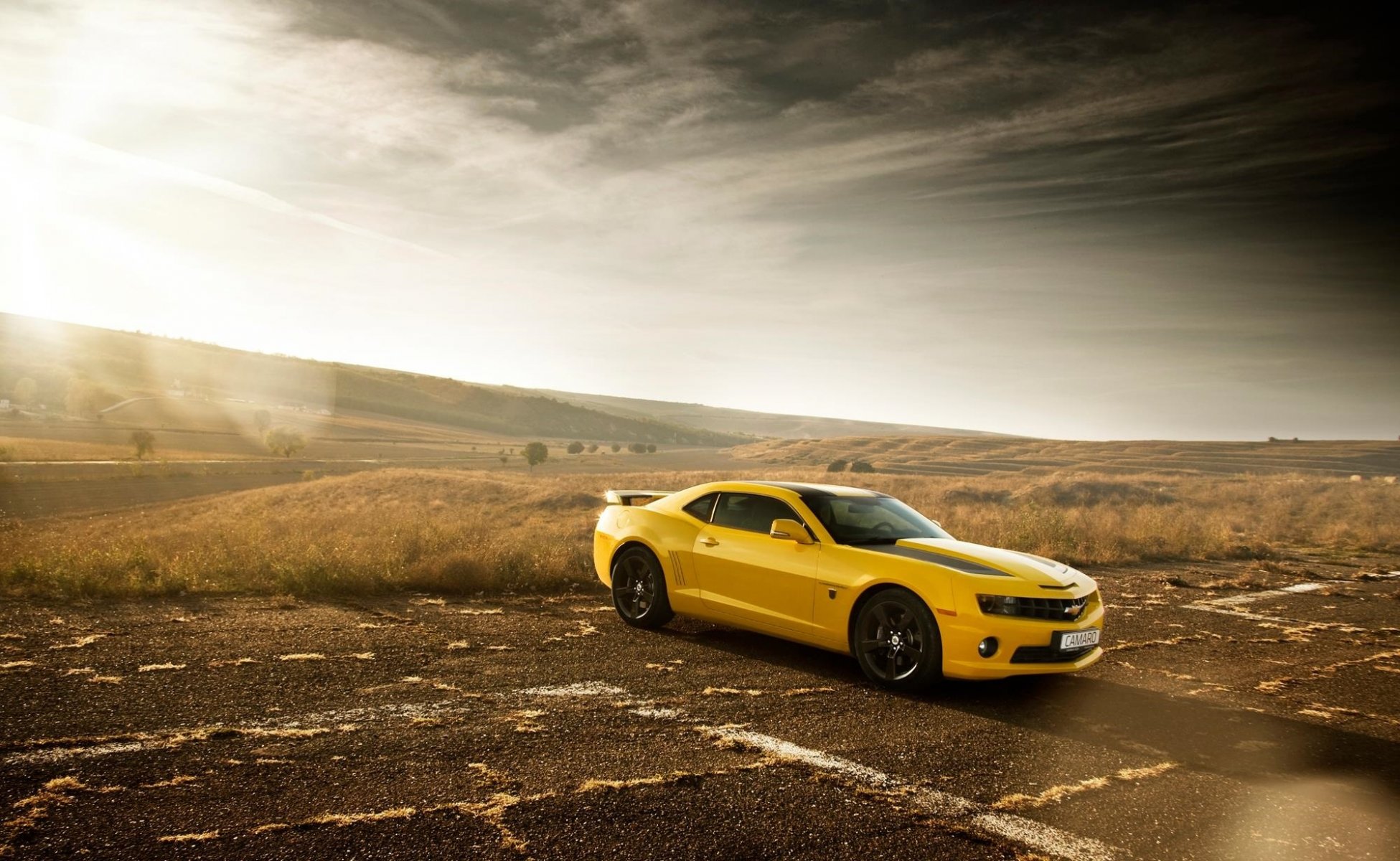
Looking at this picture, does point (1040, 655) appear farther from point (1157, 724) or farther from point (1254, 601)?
point (1254, 601)

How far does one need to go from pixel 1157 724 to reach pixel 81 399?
12718 centimetres

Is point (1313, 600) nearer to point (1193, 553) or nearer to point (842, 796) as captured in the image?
point (1193, 553)

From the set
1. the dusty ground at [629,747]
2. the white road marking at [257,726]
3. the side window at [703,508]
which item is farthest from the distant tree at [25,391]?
the white road marking at [257,726]

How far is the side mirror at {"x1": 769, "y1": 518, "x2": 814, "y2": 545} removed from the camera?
6566mm

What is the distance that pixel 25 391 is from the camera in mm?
102625

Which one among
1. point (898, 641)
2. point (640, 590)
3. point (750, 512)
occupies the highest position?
point (750, 512)

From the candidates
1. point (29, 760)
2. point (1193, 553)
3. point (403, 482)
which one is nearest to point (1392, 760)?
point (29, 760)

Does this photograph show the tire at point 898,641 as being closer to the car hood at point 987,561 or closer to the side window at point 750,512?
the car hood at point 987,561

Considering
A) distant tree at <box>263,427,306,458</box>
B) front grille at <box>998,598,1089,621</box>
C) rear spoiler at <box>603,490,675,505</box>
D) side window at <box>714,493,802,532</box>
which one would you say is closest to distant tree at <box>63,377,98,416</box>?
distant tree at <box>263,427,306,458</box>

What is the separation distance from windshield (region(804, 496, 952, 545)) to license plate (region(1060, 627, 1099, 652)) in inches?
55.6

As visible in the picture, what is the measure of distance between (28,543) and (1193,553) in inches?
766

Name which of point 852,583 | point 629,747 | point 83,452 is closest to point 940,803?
point 629,747

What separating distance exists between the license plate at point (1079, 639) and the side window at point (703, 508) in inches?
123

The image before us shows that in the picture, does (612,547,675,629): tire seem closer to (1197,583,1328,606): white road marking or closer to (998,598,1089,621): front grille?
(998,598,1089,621): front grille
